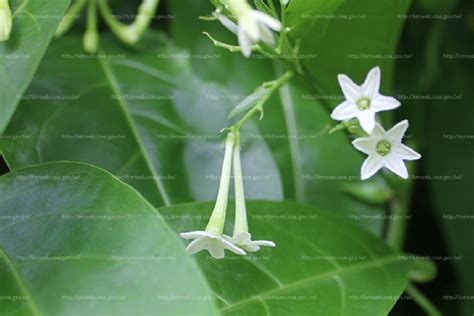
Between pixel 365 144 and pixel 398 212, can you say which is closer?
pixel 365 144

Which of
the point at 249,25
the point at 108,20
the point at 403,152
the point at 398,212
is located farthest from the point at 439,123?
the point at 249,25

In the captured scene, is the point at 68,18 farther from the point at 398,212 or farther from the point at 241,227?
the point at 398,212

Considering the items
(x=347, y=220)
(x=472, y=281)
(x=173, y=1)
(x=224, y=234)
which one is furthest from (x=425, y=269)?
(x=173, y=1)

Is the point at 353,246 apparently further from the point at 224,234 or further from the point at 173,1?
the point at 173,1

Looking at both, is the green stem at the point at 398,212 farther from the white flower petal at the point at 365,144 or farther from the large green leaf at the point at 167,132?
the white flower petal at the point at 365,144

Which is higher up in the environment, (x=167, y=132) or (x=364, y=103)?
(x=364, y=103)

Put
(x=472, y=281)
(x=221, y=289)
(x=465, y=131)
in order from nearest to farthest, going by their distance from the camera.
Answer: (x=221, y=289) < (x=472, y=281) < (x=465, y=131)

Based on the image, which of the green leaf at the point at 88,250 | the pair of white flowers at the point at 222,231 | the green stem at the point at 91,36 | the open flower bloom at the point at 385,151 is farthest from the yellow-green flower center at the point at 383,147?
the green stem at the point at 91,36
